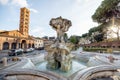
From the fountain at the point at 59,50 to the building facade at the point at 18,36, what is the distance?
121 feet

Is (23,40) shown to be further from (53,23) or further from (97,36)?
(53,23)

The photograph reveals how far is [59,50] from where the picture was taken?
11.1m

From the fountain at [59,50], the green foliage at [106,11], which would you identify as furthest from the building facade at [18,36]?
the fountain at [59,50]

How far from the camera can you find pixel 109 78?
5988 millimetres

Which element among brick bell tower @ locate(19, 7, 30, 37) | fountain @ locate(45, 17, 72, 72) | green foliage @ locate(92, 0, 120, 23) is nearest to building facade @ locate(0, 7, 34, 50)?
brick bell tower @ locate(19, 7, 30, 37)

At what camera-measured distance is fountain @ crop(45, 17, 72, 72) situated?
425 inches

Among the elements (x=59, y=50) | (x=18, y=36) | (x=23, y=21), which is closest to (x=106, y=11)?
(x=59, y=50)

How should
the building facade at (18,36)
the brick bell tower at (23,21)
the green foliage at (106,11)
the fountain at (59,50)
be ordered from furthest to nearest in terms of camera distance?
1. the brick bell tower at (23,21)
2. the building facade at (18,36)
3. the green foliage at (106,11)
4. the fountain at (59,50)

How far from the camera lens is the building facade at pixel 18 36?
149 feet

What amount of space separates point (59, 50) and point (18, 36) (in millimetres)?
46313

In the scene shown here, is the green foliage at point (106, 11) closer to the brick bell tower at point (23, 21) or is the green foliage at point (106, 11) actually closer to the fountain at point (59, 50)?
the fountain at point (59, 50)

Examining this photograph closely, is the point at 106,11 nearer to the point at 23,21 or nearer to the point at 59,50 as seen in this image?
the point at 59,50

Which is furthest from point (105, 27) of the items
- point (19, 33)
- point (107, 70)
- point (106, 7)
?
point (107, 70)

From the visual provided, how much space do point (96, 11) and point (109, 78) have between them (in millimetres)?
39345
